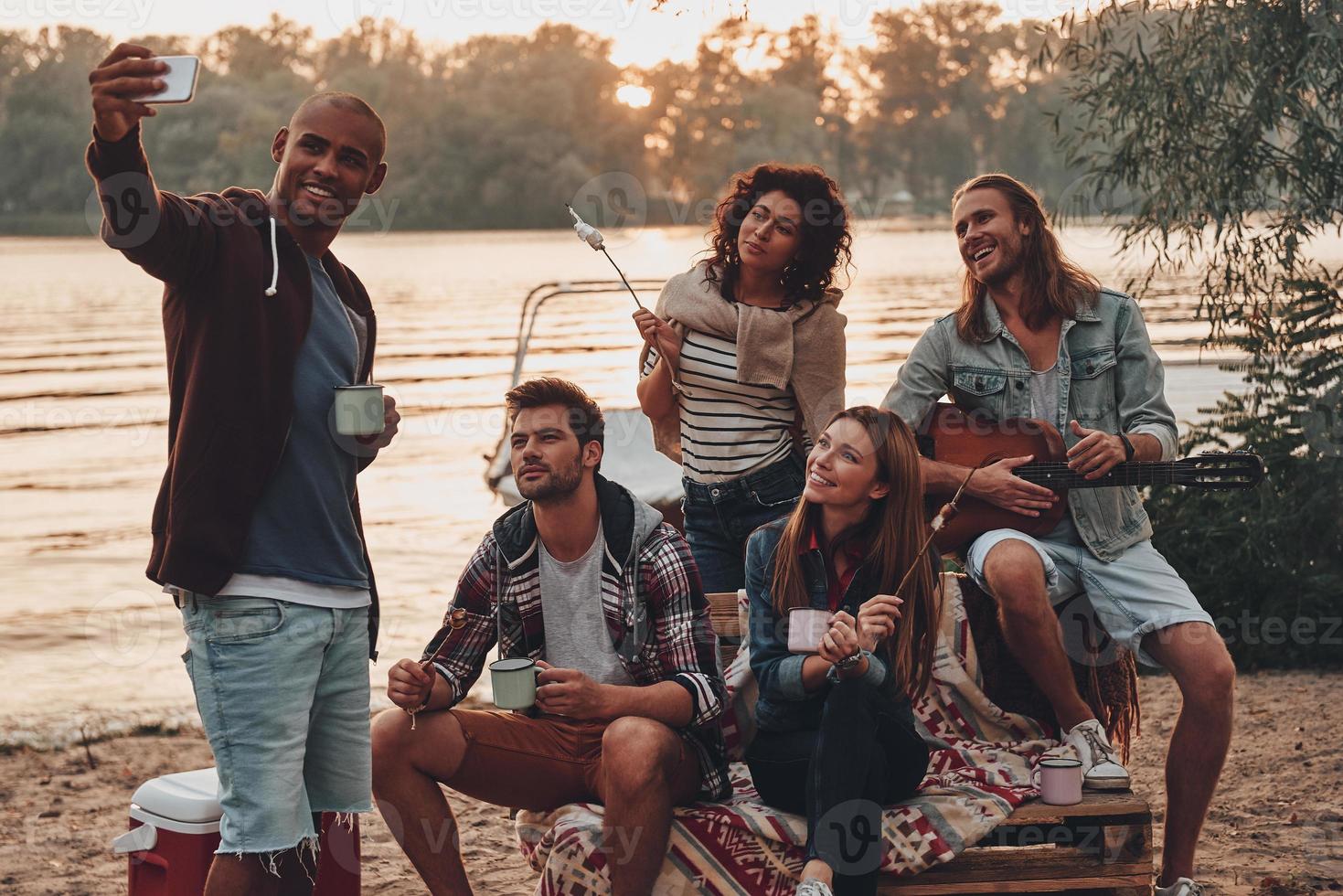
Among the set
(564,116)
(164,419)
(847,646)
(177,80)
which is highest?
(564,116)

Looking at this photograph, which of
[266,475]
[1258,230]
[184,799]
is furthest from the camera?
[1258,230]

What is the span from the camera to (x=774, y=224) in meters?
4.69

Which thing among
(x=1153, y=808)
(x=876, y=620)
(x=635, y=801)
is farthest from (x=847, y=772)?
(x=1153, y=808)

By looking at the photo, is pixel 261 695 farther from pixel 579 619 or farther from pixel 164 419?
pixel 164 419

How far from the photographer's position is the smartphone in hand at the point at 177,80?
110 inches

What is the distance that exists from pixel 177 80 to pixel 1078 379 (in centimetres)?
289

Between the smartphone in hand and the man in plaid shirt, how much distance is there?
1.35 metres

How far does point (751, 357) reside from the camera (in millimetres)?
4652

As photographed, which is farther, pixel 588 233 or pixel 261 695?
pixel 588 233

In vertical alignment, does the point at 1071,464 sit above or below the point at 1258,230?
below

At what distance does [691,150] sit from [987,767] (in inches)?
2419

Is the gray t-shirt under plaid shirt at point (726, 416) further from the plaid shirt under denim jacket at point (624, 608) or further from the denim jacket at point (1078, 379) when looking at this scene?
the plaid shirt under denim jacket at point (624, 608)

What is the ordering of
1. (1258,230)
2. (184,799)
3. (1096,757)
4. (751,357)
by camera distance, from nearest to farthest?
(184,799)
(1096,757)
(751,357)
(1258,230)

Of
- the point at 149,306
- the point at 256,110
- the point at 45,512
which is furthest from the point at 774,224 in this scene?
the point at 256,110
